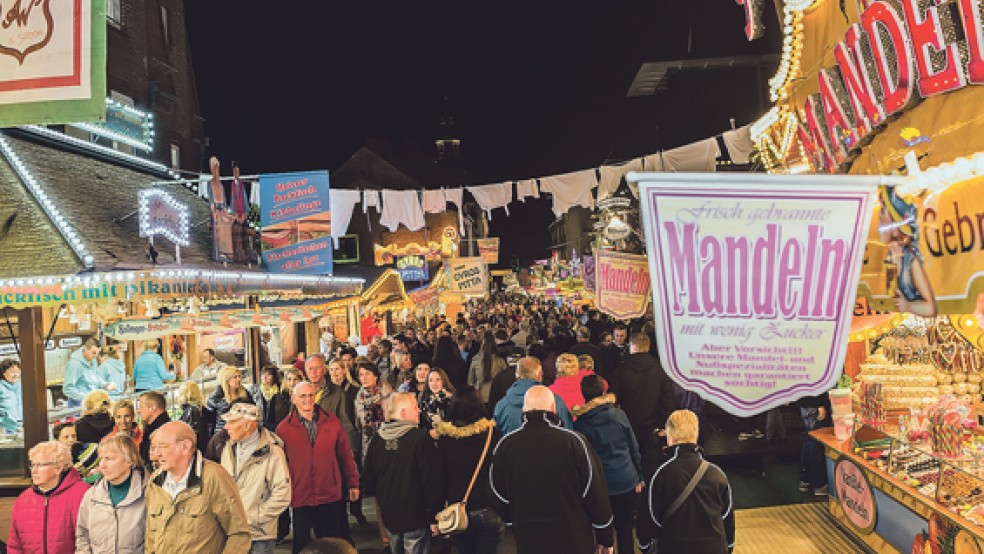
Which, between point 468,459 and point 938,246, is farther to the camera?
point 468,459

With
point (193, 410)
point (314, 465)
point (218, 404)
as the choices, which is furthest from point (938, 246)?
point (193, 410)

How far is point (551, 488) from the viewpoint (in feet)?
15.0

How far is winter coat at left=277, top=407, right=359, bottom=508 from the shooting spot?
5.83 metres

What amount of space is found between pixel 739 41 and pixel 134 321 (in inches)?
911

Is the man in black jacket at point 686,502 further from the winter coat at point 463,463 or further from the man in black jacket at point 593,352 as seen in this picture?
the man in black jacket at point 593,352

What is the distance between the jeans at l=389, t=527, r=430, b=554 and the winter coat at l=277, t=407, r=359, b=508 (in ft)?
2.88

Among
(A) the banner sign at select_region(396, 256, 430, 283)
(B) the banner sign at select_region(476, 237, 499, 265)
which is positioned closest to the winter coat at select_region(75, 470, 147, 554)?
(A) the banner sign at select_region(396, 256, 430, 283)

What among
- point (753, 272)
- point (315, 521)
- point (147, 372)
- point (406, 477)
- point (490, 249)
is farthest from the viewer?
point (490, 249)

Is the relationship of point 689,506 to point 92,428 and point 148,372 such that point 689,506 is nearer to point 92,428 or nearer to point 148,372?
point 92,428

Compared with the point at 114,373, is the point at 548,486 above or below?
below

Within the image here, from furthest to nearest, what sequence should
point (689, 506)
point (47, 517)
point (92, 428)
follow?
point (92, 428) < point (47, 517) < point (689, 506)

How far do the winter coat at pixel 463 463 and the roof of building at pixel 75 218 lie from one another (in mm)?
5998

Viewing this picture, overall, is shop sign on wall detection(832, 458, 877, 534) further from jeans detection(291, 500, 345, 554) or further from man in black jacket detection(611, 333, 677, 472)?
jeans detection(291, 500, 345, 554)

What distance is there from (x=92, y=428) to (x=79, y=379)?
4224 mm
